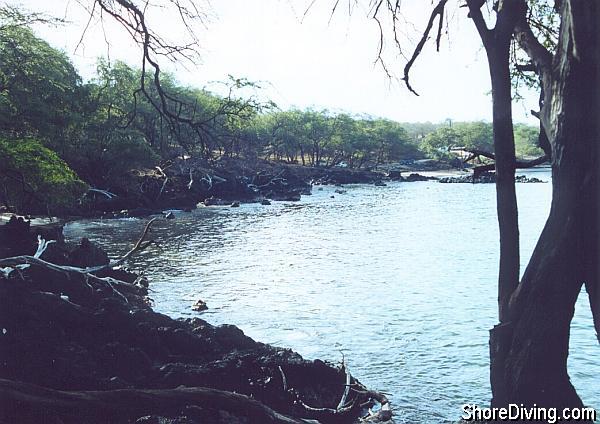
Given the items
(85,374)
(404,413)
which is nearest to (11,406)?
(85,374)

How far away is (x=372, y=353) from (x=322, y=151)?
3163 inches

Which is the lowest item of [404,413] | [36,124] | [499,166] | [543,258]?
[404,413]

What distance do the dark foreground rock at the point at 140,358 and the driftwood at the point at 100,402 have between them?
662 mm

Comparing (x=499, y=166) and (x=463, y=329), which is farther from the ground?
(x=499, y=166)

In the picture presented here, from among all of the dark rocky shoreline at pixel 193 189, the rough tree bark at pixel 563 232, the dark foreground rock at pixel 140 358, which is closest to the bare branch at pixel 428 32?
the rough tree bark at pixel 563 232

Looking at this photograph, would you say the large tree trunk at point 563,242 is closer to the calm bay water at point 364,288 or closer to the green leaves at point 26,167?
the calm bay water at point 364,288

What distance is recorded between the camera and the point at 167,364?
28.6 feet

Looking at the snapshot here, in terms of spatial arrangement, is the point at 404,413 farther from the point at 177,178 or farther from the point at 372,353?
the point at 177,178

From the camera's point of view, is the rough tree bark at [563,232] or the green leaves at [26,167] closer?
the rough tree bark at [563,232]

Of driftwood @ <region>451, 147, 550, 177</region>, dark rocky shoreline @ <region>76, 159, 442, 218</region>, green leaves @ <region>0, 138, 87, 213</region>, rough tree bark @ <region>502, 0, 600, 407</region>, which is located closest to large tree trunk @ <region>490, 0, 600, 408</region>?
rough tree bark @ <region>502, 0, 600, 407</region>

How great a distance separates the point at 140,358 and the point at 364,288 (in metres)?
11.2

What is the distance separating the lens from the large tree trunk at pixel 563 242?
533 cm

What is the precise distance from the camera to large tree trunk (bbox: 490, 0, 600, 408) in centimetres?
533

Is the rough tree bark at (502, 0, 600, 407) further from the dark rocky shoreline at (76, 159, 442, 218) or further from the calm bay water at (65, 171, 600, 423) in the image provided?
the dark rocky shoreline at (76, 159, 442, 218)
